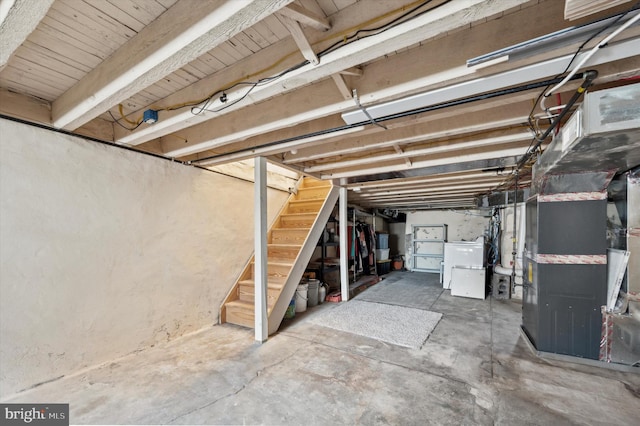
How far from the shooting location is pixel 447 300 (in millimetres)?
4805

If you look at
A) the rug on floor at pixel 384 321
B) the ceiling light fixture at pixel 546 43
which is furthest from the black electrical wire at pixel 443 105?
the rug on floor at pixel 384 321

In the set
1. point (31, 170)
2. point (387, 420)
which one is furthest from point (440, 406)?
point (31, 170)

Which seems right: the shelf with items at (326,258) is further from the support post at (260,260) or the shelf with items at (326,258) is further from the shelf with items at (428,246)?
the shelf with items at (428,246)

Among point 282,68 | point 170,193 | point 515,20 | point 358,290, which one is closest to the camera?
point 515,20

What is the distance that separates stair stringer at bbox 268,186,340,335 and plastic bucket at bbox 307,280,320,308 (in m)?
0.69

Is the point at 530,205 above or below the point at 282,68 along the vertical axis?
below

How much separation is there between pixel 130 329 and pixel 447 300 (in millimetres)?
4777

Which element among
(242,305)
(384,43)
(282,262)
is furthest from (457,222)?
(384,43)

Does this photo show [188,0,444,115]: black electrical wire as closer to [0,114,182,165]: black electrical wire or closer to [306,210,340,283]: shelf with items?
[0,114,182,165]: black electrical wire

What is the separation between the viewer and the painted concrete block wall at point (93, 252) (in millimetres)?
1910

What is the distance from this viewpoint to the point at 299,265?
11.9 ft

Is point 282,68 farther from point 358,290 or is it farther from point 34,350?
point 358,290

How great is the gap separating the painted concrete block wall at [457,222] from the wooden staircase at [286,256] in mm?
4569

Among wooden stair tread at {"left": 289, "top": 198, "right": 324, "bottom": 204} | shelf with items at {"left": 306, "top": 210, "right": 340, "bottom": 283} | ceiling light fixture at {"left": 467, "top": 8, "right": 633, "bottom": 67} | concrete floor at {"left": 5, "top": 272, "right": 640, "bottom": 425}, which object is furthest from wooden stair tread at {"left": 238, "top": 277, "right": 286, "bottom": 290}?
ceiling light fixture at {"left": 467, "top": 8, "right": 633, "bottom": 67}
